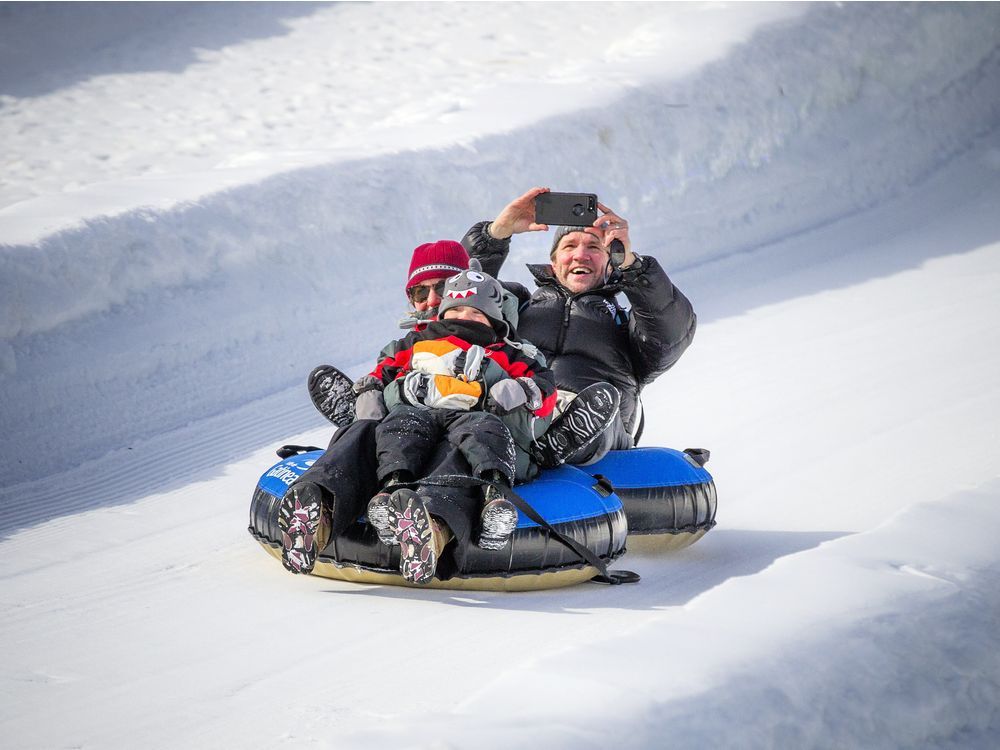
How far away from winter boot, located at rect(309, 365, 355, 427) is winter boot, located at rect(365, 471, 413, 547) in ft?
1.91

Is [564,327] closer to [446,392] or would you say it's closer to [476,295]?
[476,295]

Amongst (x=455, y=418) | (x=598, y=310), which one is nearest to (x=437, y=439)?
(x=455, y=418)

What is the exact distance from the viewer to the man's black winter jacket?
4.34m

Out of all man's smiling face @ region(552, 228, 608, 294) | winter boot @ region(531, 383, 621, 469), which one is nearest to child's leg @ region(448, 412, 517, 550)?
winter boot @ region(531, 383, 621, 469)

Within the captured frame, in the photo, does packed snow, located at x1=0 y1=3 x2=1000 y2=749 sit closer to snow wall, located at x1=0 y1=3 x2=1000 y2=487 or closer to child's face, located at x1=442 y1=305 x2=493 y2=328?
snow wall, located at x1=0 y1=3 x2=1000 y2=487

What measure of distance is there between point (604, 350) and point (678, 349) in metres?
0.27

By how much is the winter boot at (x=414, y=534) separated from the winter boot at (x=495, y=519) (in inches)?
6.8

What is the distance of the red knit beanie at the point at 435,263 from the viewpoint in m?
4.11

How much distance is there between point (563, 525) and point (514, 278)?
4134mm

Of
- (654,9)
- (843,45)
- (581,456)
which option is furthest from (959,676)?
(654,9)

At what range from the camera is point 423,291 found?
4152 millimetres

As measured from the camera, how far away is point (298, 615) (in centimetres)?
340

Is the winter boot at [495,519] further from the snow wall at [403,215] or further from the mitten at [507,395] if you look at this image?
the snow wall at [403,215]

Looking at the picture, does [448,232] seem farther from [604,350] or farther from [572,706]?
[572,706]
